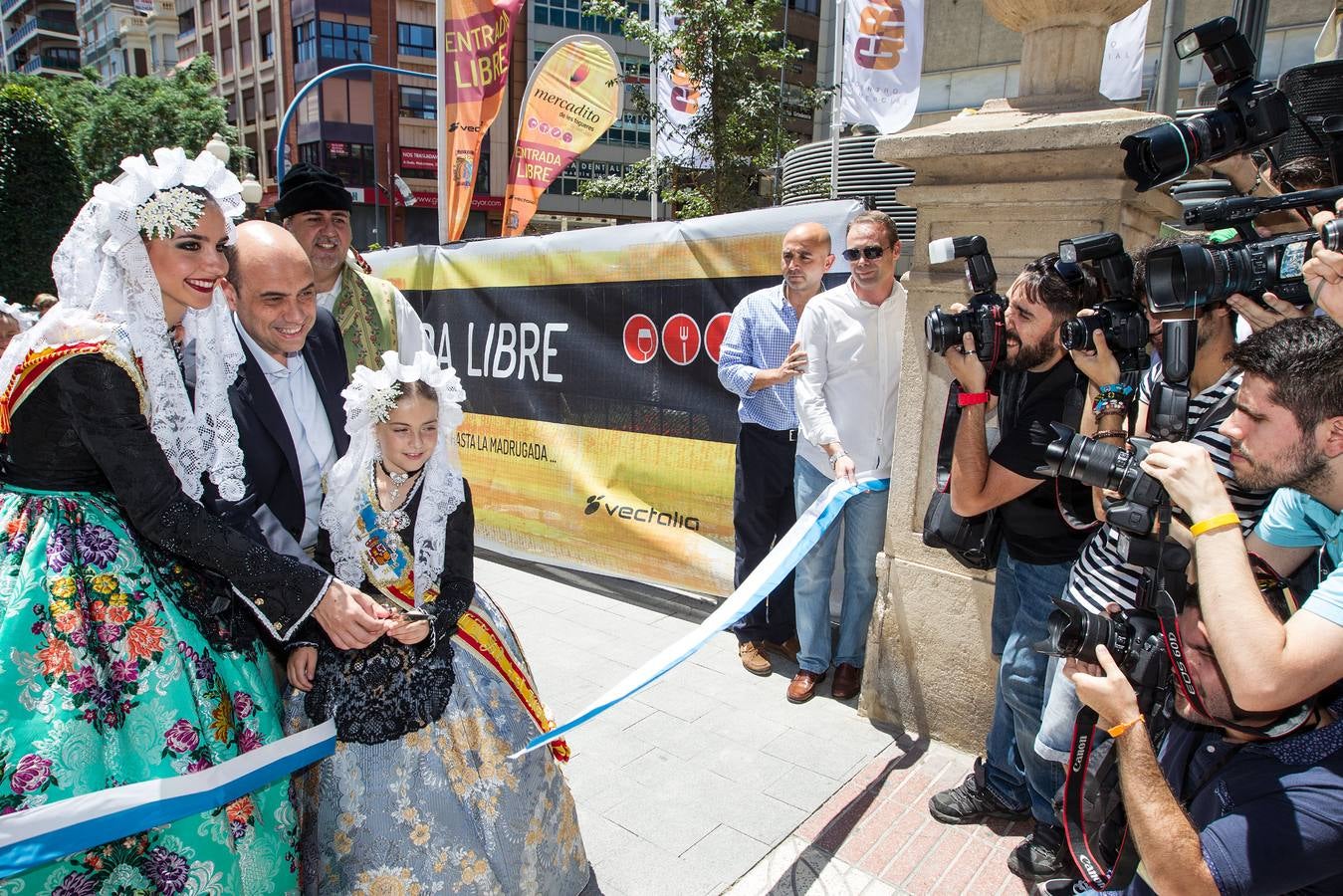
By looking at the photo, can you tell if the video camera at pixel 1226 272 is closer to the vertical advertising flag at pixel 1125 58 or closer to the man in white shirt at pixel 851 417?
the man in white shirt at pixel 851 417

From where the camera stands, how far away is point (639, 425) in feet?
15.8

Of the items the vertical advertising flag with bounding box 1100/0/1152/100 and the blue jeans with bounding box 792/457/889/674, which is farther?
the vertical advertising flag with bounding box 1100/0/1152/100

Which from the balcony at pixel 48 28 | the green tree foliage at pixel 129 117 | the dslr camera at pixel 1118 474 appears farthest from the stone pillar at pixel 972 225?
the balcony at pixel 48 28

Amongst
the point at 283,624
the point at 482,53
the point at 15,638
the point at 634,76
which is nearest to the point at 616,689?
the point at 283,624

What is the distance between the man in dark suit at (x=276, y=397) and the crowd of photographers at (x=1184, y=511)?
6.13 feet

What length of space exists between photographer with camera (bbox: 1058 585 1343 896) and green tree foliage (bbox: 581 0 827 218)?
9.50 meters

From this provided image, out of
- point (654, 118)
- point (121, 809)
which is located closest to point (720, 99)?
point (654, 118)

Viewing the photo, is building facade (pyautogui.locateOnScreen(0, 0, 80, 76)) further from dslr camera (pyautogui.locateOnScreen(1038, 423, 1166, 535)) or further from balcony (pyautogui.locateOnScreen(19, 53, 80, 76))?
dslr camera (pyautogui.locateOnScreen(1038, 423, 1166, 535))

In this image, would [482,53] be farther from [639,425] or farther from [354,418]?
[354,418]

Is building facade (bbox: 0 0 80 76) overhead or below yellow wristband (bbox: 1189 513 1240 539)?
overhead

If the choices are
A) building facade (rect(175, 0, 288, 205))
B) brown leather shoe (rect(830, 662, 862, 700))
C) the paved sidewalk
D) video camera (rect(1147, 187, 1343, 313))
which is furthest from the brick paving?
building facade (rect(175, 0, 288, 205))

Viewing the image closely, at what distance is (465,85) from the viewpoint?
8469 mm

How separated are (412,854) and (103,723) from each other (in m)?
0.77

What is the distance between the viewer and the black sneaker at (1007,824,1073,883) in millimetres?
2389
